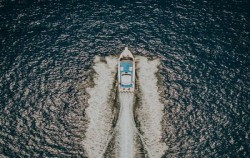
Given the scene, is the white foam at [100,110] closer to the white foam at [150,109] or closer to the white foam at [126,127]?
the white foam at [126,127]

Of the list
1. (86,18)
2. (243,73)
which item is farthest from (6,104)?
(243,73)

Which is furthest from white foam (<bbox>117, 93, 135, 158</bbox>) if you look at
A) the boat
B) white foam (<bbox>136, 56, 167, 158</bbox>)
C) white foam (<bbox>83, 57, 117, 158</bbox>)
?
white foam (<bbox>83, 57, 117, 158</bbox>)

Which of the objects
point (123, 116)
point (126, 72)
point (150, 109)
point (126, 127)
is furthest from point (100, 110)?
point (126, 72)

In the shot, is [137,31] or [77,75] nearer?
[77,75]

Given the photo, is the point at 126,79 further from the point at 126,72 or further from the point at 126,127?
the point at 126,127

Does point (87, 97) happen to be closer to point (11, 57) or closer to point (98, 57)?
point (98, 57)

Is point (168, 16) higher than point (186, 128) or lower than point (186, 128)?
higher
